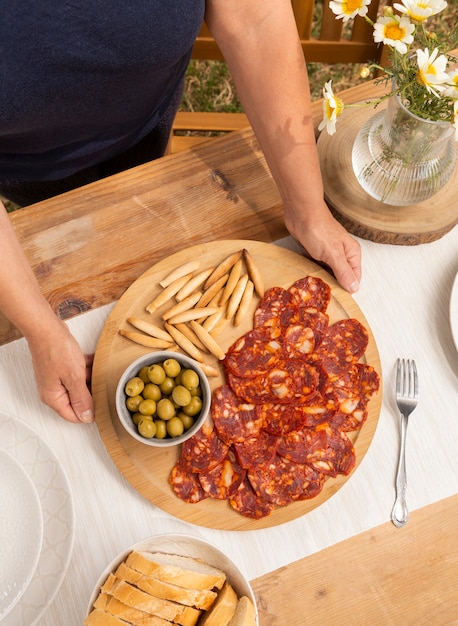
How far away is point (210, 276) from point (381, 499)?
45 centimetres

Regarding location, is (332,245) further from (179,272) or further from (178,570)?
(178,570)

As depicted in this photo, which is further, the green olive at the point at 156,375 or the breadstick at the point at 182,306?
the breadstick at the point at 182,306

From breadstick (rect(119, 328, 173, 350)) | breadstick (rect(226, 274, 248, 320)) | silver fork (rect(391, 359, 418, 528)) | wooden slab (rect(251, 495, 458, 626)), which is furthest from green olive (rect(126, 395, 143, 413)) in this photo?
silver fork (rect(391, 359, 418, 528))

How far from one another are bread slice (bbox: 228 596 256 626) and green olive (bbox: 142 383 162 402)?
298 millimetres

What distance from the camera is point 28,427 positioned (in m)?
0.93

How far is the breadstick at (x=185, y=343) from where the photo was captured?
0.99 metres

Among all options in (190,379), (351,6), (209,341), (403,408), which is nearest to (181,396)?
(190,379)

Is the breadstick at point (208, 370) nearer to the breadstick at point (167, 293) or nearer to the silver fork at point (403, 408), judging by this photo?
the breadstick at point (167, 293)

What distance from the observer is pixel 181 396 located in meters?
0.89

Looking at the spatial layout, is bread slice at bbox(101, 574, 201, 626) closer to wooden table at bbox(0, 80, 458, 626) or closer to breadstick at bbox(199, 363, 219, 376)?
wooden table at bbox(0, 80, 458, 626)

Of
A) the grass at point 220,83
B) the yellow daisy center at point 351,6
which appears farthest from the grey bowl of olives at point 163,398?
the grass at point 220,83

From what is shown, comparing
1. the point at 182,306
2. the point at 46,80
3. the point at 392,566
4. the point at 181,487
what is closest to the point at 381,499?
the point at 392,566

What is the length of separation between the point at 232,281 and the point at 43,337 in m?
0.32

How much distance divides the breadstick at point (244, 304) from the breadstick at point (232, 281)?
22 millimetres
